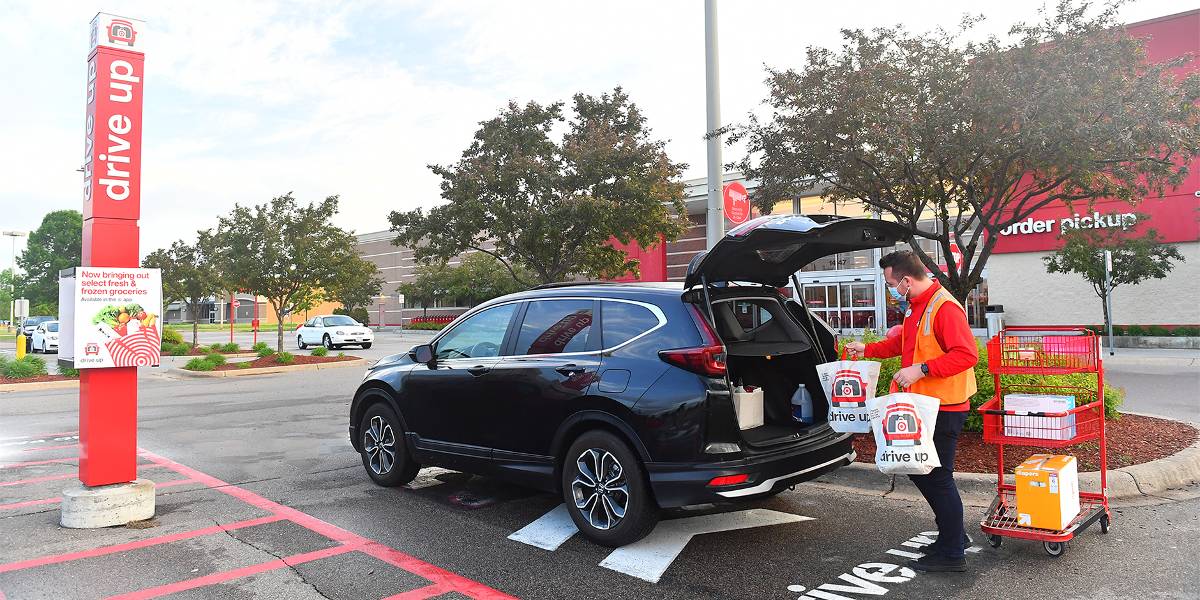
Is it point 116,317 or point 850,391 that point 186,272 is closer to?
point 116,317

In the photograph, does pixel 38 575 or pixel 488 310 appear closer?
pixel 38 575

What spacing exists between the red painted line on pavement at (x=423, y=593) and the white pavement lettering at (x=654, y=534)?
871 mm

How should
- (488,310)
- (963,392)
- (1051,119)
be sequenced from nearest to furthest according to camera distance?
(963,392)
(488,310)
(1051,119)

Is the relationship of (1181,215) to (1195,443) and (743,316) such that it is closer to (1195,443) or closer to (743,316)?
(1195,443)

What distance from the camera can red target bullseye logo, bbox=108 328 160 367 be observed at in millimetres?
5398

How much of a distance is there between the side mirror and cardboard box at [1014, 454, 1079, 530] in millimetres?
4328

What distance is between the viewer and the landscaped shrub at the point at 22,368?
58.9 ft

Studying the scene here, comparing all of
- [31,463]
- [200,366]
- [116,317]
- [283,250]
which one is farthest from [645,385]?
[283,250]

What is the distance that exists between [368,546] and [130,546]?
1612mm

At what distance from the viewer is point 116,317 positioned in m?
5.45

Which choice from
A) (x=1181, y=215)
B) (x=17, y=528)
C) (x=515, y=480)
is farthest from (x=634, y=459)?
(x=1181, y=215)

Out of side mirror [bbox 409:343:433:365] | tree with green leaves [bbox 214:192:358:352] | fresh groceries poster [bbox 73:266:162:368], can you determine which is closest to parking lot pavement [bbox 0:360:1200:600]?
side mirror [bbox 409:343:433:365]

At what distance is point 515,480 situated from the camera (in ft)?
17.5

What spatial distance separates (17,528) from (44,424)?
693cm
